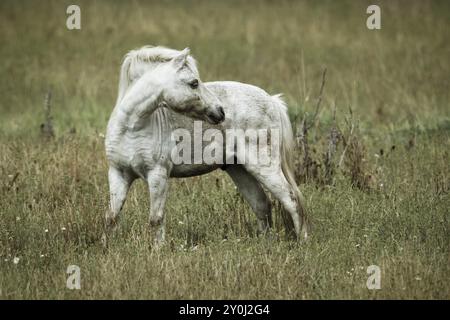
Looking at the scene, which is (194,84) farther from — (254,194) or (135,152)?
(254,194)

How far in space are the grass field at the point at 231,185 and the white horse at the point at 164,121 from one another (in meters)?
0.40

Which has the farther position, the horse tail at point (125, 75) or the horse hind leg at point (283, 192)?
the horse hind leg at point (283, 192)

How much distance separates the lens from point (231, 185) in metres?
9.68

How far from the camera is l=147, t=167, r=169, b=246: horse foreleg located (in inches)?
296

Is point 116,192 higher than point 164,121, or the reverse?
point 164,121

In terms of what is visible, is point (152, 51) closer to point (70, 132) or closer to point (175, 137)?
point (175, 137)

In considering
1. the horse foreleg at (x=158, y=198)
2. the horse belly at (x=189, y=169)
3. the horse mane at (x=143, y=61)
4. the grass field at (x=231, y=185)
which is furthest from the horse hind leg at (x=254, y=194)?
the horse mane at (x=143, y=61)

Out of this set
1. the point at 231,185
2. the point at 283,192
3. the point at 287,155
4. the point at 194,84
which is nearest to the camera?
the point at 194,84

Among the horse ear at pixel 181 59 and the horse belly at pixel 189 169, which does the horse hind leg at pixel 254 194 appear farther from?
the horse ear at pixel 181 59

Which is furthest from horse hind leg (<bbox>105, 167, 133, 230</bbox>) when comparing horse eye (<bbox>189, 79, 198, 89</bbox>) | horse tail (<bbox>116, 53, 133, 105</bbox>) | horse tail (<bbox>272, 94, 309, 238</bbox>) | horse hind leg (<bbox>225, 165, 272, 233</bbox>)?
horse tail (<bbox>272, 94, 309, 238</bbox>)

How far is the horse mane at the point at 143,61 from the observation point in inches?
298

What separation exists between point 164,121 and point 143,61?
0.60m

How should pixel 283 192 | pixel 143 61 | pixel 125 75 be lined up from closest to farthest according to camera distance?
pixel 143 61, pixel 125 75, pixel 283 192

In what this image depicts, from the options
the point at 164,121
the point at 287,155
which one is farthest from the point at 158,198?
the point at 287,155
